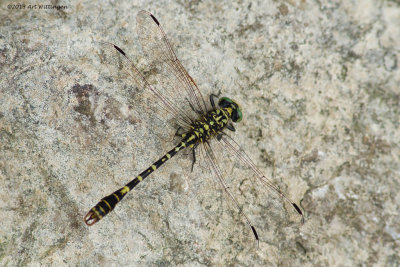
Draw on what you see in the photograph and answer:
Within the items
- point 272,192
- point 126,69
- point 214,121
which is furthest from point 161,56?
point 272,192

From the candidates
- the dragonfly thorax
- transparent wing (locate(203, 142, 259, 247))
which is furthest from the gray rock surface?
the dragonfly thorax

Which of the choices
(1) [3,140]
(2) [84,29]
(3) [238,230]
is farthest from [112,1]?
(3) [238,230]

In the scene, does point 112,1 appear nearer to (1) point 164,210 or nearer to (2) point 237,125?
(2) point 237,125

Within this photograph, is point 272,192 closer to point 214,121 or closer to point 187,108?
point 214,121

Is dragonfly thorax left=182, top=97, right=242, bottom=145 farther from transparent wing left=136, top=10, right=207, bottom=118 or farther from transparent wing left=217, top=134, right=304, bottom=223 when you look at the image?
transparent wing left=136, top=10, right=207, bottom=118

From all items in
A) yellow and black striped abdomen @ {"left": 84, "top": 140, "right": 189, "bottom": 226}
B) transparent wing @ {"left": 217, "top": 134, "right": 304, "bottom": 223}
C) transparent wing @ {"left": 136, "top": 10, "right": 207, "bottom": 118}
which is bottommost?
transparent wing @ {"left": 217, "top": 134, "right": 304, "bottom": 223}

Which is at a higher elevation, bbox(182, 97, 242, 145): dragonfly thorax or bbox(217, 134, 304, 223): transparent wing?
bbox(182, 97, 242, 145): dragonfly thorax
